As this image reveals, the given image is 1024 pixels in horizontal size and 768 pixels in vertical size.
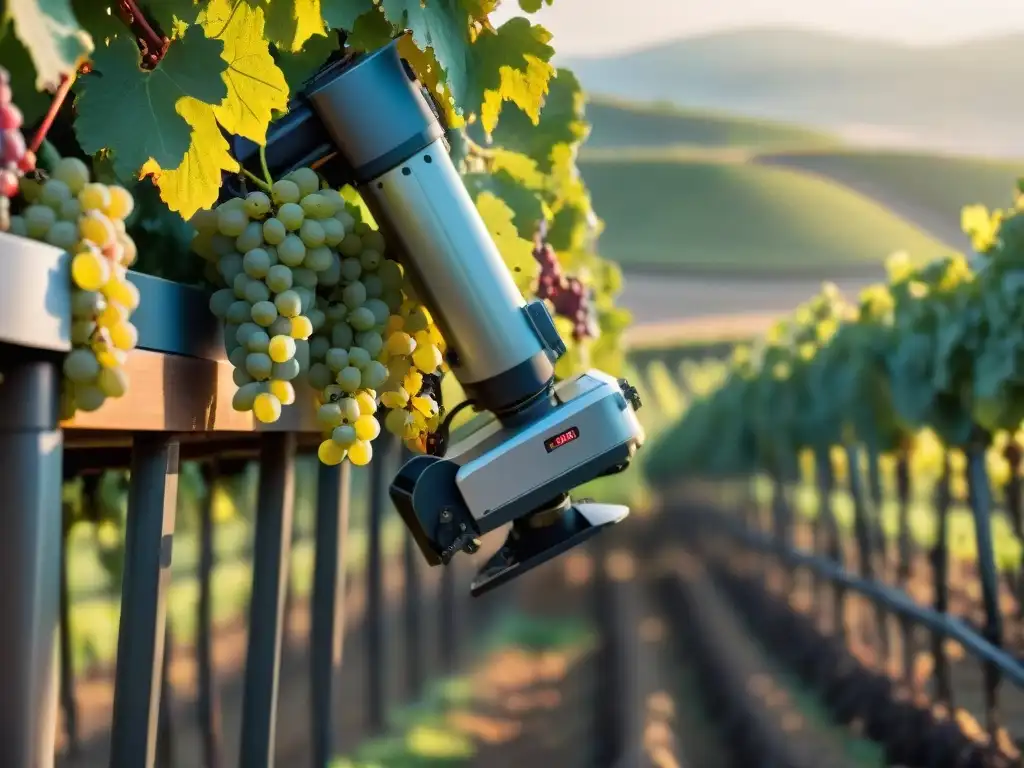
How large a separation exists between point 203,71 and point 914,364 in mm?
5736

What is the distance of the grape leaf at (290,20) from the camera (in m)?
1.50

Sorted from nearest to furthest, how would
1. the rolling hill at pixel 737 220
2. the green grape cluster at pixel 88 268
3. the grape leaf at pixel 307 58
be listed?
1. the green grape cluster at pixel 88 268
2. the grape leaf at pixel 307 58
3. the rolling hill at pixel 737 220

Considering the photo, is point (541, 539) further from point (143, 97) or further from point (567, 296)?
point (567, 296)

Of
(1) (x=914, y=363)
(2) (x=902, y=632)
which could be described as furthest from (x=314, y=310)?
(2) (x=902, y=632)

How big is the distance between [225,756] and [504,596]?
6919 mm

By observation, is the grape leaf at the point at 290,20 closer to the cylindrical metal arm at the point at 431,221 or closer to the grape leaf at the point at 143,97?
the cylindrical metal arm at the point at 431,221

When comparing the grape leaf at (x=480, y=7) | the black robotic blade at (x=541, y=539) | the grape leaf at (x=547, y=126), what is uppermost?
the grape leaf at (x=547, y=126)

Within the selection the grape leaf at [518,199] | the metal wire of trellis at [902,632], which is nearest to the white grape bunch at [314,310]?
the grape leaf at [518,199]

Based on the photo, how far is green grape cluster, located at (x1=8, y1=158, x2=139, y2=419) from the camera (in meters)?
1.12

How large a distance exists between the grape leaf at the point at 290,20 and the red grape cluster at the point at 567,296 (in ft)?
3.43

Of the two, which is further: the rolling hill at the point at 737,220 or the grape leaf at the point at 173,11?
the rolling hill at the point at 737,220

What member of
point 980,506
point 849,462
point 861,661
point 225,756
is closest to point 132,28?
point 980,506

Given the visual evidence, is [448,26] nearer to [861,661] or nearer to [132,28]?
[132,28]

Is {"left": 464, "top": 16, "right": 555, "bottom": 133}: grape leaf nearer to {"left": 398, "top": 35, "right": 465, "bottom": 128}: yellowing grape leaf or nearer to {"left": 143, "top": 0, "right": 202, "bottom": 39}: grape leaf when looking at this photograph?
{"left": 398, "top": 35, "right": 465, "bottom": 128}: yellowing grape leaf
